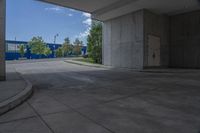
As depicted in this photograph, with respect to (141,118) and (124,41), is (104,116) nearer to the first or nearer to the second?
(141,118)

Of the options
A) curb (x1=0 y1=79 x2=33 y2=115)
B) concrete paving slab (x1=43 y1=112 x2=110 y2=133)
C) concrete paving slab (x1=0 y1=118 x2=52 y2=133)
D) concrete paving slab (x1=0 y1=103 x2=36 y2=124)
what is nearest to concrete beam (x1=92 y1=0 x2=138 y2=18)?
curb (x1=0 y1=79 x2=33 y2=115)

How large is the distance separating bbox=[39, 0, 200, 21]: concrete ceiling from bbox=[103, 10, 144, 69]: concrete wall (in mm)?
1028

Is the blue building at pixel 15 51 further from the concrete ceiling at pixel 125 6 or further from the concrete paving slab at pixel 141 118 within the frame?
the concrete paving slab at pixel 141 118

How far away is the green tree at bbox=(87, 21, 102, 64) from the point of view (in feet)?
83.6

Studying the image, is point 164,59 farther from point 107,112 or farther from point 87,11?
point 107,112

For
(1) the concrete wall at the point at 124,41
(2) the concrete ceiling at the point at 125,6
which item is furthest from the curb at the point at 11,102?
(1) the concrete wall at the point at 124,41

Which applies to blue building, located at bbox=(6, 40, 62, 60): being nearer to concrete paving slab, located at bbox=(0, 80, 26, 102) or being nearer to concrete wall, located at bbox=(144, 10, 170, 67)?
concrete wall, located at bbox=(144, 10, 170, 67)

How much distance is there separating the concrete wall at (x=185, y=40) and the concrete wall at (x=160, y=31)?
2.17 ft

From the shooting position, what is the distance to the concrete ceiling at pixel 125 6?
48.5 ft

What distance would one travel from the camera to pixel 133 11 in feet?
55.3

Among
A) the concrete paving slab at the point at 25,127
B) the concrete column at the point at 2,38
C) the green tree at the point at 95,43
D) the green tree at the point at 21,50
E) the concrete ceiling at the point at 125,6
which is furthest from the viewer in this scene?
the green tree at the point at 21,50

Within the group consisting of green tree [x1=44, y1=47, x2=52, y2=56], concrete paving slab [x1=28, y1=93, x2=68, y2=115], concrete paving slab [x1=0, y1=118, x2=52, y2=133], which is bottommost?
concrete paving slab [x1=0, y1=118, x2=52, y2=133]

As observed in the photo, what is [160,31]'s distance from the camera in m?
18.5

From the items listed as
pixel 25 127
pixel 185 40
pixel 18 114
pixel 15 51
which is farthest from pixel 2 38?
pixel 15 51
